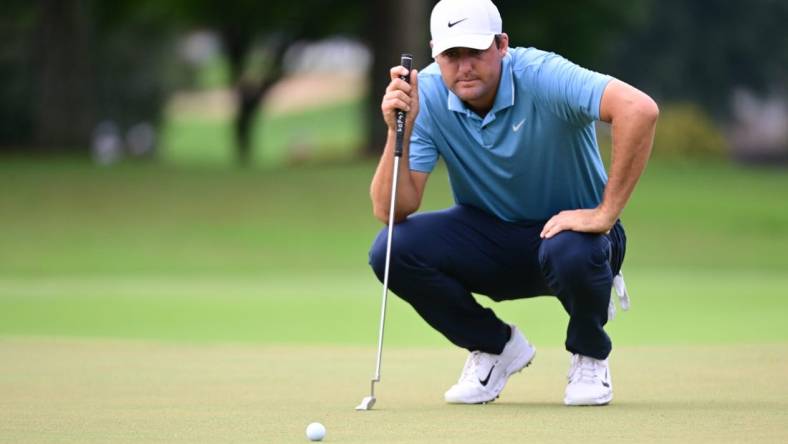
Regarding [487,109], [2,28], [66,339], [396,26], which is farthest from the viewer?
[2,28]

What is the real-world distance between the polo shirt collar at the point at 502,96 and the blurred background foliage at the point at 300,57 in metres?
18.3

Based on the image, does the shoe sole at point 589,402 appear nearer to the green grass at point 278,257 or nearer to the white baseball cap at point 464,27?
the white baseball cap at point 464,27

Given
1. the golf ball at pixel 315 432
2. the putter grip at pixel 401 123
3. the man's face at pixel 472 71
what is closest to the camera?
the golf ball at pixel 315 432

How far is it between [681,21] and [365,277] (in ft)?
83.9

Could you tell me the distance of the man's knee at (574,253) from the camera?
613 cm

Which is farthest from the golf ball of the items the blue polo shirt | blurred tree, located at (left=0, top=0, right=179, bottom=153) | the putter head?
blurred tree, located at (left=0, top=0, right=179, bottom=153)

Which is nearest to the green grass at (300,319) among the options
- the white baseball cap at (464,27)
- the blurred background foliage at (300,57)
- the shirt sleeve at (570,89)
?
the shirt sleeve at (570,89)

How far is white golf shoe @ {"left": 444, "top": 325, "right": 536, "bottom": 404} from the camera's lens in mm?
6461

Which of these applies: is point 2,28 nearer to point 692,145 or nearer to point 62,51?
point 62,51

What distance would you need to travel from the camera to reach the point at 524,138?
6.29 metres

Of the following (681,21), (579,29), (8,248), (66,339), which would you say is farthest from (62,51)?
(681,21)

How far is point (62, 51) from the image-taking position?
2595cm

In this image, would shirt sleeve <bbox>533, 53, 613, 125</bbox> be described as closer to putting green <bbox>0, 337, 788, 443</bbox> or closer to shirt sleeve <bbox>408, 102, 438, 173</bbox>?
shirt sleeve <bbox>408, 102, 438, 173</bbox>

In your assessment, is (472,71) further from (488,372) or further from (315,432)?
(315,432)
